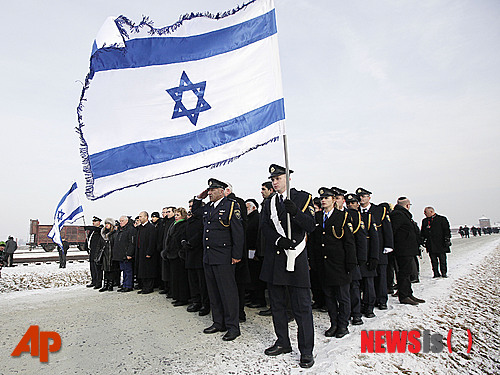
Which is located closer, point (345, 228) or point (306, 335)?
point (306, 335)

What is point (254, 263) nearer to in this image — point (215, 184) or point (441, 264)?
point (215, 184)

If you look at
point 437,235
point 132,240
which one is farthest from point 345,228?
point 437,235

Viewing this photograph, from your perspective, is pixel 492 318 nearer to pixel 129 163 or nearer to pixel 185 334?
pixel 185 334

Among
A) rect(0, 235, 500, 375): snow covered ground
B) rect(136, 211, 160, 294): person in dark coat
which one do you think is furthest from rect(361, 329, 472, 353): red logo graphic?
rect(136, 211, 160, 294): person in dark coat

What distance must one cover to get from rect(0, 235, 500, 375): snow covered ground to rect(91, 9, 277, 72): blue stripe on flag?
3395mm

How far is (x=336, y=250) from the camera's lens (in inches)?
191

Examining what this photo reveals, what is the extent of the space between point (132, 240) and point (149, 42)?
5668 mm

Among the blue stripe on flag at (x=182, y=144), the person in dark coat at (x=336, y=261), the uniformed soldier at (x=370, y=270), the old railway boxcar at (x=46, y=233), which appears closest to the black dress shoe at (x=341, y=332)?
the person in dark coat at (x=336, y=261)

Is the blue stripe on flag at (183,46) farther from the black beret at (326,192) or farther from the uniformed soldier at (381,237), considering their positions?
the uniformed soldier at (381,237)

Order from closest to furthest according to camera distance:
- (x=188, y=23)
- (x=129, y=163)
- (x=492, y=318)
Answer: (x=129, y=163)
(x=188, y=23)
(x=492, y=318)

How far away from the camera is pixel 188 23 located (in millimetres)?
3963

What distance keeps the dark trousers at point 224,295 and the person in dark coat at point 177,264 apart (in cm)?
180

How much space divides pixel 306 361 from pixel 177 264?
3.93 metres

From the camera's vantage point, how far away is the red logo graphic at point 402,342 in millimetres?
4222
